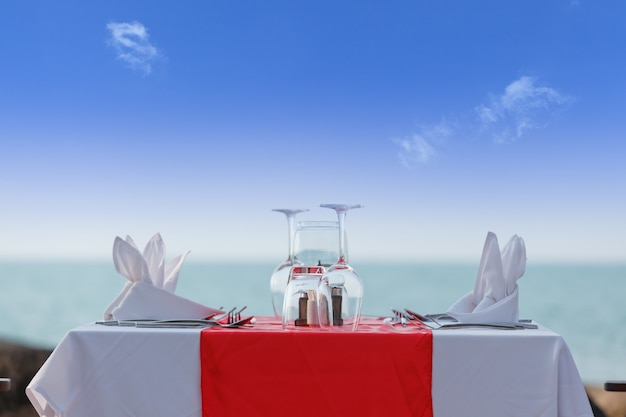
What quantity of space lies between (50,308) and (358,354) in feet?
37.4

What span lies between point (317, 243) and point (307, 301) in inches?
6.9

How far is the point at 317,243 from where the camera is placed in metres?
1.67

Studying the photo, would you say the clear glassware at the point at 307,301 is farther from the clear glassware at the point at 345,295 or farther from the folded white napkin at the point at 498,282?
the folded white napkin at the point at 498,282

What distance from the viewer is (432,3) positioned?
29.9 feet

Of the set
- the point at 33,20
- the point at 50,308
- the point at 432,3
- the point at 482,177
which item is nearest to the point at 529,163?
the point at 482,177

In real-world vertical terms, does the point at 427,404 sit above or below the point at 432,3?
below

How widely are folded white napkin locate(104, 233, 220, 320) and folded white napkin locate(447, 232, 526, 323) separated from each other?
0.60 metres

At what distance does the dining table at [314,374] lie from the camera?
4.76 feet

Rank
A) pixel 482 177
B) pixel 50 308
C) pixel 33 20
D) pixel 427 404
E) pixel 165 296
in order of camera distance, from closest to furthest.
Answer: pixel 427 404 < pixel 165 296 < pixel 33 20 < pixel 482 177 < pixel 50 308

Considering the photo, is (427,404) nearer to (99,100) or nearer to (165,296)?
(165,296)

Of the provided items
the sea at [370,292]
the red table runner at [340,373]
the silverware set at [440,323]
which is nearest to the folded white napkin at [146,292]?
the red table runner at [340,373]

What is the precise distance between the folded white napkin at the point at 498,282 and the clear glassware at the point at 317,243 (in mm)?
293

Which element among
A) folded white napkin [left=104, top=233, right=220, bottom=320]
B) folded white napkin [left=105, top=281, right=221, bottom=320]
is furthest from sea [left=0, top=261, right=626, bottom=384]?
folded white napkin [left=105, top=281, right=221, bottom=320]

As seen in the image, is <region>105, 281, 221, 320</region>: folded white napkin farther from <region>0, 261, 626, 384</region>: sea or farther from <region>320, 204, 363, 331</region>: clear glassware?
<region>0, 261, 626, 384</region>: sea
